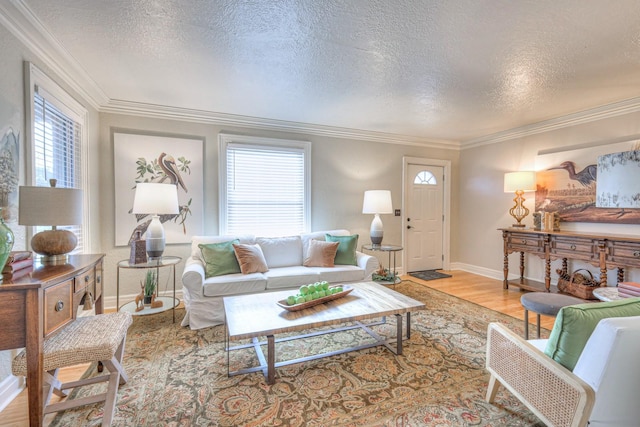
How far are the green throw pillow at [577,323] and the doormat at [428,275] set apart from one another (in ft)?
11.7

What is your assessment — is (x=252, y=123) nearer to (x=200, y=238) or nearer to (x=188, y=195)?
(x=188, y=195)

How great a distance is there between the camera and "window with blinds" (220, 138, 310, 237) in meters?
4.00

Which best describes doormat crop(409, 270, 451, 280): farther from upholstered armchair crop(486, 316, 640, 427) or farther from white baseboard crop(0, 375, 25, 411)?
white baseboard crop(0, 375, 25, 411)

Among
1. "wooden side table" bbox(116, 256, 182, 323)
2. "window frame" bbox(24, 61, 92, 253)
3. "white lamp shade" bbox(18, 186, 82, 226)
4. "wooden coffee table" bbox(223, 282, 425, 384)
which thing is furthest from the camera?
"wooden side table" bbox(116, 256, 182, 323)

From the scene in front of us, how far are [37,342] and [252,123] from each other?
10.8ft

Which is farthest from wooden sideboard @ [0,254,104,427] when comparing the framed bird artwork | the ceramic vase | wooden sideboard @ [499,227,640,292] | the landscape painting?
the landscape painting

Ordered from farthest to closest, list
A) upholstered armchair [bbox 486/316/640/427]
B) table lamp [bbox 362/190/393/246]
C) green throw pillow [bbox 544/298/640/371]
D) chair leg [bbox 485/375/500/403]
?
1. table lamp [bbox 362/190/393/246]
2. chair leg [bbox 485/375/500/403]
3. green throw pillow [bbox 544/298/640/371]
4. upholstered armchair [bbox 486/316/640/427]

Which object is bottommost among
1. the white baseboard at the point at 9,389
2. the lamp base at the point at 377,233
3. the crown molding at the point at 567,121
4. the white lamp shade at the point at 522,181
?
the white baseboard at the point at 9,389

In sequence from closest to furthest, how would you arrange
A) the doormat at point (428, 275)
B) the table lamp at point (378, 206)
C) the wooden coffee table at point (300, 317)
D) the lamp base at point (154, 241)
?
the wooden coffee table at point (300, 317) → the lamp base at point (154, 241) → the table lamp at point (378, 206) → the doormat at point (428, 275)

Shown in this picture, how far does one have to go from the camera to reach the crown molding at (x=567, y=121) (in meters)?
3.37

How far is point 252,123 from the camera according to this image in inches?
160

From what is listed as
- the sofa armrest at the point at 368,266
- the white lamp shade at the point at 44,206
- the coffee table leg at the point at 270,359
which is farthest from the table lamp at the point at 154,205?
the sofa armrest at the point at 368,266

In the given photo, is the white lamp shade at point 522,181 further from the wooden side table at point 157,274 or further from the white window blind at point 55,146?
the white window blind at point 55,146

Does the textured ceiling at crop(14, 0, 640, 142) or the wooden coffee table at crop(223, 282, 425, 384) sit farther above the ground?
the textured ceiling at crop(14, 0, 640, 142)
